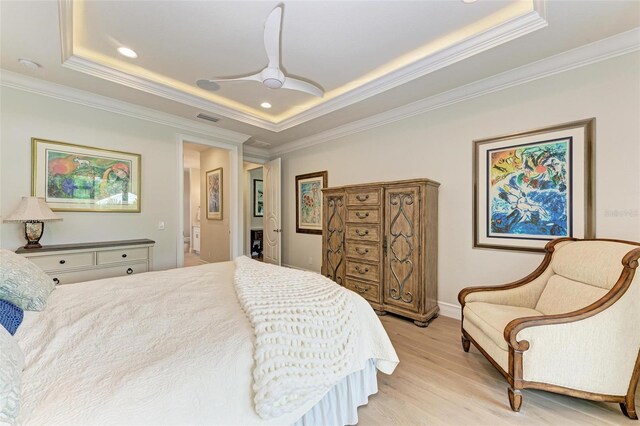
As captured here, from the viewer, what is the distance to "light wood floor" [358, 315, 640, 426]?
1558 millimetres

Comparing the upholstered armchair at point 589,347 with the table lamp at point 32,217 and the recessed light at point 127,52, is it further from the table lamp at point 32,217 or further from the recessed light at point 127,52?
the table lamp at point 32,217

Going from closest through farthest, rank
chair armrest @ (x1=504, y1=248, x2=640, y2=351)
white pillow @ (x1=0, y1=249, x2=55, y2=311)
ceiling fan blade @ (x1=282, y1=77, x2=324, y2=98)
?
white pillow @ (x1=0, y1=249, x2=55, y2=311), chair armrest @ (x1=504, y1=248, x2=640, y2=351), ceiling fan blade @ (x1=282, y1=77, x2=324, y2=98)

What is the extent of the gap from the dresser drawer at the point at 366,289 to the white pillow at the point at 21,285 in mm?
2828

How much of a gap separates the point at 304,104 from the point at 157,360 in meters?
3.57

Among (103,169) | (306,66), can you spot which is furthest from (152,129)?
(306,66)

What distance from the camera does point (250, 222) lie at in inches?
275

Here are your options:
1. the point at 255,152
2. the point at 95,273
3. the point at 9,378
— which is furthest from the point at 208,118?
the point at 9,378

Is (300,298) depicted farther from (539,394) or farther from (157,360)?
(539,394)

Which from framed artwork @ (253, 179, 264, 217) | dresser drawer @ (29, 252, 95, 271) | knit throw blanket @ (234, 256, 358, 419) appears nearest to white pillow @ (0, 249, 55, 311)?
knit throw blanket @ (234, 256, 358, 419)

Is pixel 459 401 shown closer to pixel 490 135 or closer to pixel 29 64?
pixel 490 135

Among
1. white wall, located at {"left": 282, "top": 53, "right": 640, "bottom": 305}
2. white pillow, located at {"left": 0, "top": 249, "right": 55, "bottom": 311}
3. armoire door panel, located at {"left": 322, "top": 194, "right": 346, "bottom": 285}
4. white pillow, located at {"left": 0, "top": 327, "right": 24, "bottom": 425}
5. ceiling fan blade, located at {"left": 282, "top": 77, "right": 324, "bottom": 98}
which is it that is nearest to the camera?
white pillow, located at {"left": 0, "top": 327, "right": 24, "bottom": 425}

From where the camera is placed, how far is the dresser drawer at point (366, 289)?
10.5ft

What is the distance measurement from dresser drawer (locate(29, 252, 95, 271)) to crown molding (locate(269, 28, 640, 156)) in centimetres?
372

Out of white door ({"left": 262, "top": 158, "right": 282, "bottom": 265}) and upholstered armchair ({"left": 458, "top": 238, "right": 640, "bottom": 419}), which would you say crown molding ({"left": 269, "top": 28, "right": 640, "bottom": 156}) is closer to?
upholstered armchair ({"left": 458, "top": 238, "right": 640, "bottom": 419})
